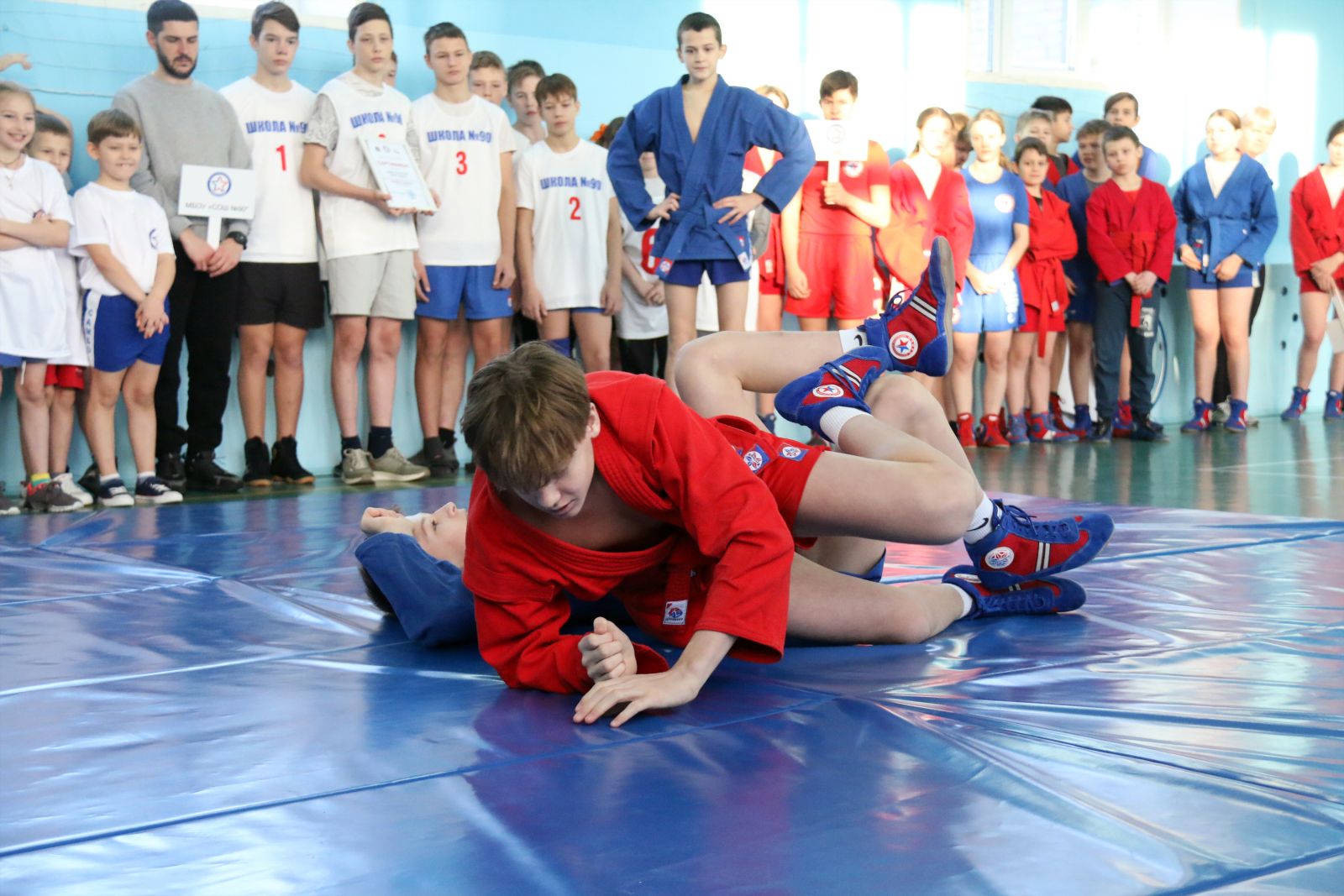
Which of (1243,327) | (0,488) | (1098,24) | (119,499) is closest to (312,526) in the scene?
(119,499)

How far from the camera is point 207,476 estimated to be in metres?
5.76

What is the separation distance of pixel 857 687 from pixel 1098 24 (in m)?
8.62

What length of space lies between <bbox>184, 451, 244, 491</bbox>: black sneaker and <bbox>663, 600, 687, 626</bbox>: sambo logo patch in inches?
152

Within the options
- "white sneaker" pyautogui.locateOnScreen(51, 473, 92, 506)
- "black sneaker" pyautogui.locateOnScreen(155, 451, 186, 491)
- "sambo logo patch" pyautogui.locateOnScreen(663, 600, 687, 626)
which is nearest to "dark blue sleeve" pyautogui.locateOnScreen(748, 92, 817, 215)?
"black sneaker" pyautogui.locateOnScreen(155, 451, 186, 491)

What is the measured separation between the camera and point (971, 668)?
221 centimetres

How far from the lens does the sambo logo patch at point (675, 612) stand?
226 cm

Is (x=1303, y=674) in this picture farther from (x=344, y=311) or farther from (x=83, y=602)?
Result: (x=344, y=311)

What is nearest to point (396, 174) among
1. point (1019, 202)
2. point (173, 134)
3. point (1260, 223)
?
point (173, 134)

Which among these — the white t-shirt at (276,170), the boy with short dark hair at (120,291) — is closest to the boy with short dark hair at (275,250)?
the white t-shirt at (276,170)

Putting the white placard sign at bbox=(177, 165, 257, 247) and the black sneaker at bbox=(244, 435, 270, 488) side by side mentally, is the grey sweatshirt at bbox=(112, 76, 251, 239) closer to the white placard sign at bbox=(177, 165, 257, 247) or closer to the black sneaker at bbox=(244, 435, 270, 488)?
the white placard sign at bbox=(177, 165, 257, 247)

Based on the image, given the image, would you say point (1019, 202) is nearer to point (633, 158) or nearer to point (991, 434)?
point (991, 434)

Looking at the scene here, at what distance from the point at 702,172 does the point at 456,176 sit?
1347mm

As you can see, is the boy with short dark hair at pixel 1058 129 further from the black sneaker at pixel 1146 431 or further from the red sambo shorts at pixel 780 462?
the red sambo shorts at pixel 780 462

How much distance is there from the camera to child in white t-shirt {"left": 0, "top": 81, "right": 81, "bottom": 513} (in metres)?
4.92
